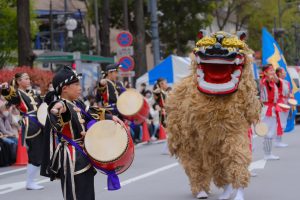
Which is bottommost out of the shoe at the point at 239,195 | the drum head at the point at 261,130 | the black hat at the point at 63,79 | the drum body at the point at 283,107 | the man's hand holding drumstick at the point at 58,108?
the shoe at the point at 239,195

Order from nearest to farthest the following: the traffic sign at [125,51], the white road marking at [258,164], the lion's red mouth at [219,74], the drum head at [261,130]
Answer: the lion's red mouth at [219,74] < the white road marking at [258,164] < the drum head at [261,130] < the traffic sign at [125,51]

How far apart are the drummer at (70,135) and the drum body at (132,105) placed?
5962mm

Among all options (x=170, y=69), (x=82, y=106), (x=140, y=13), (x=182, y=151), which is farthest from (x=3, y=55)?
(x=82, y=106)

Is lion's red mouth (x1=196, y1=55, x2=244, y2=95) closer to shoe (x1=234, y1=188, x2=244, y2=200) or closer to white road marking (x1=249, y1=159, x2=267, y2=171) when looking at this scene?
shoe (x1=234, y1=188, x2=244, y2=200)

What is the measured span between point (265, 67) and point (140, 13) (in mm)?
20002

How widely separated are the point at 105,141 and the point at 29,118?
18.4 feet

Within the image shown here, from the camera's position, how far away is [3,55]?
34.4 meters

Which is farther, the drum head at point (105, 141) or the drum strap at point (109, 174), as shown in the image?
the drum strap at point (109, 174)

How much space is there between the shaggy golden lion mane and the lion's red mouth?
0.10 m

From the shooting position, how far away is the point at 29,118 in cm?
1227

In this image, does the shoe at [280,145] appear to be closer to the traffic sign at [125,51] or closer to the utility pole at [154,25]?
the traffic sign at [125,51]

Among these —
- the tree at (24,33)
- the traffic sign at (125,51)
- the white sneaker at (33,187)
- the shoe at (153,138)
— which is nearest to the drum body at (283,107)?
the white sneaker at (33,187)

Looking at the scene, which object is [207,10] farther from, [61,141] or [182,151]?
[61,141]

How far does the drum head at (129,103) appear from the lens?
13.3m
